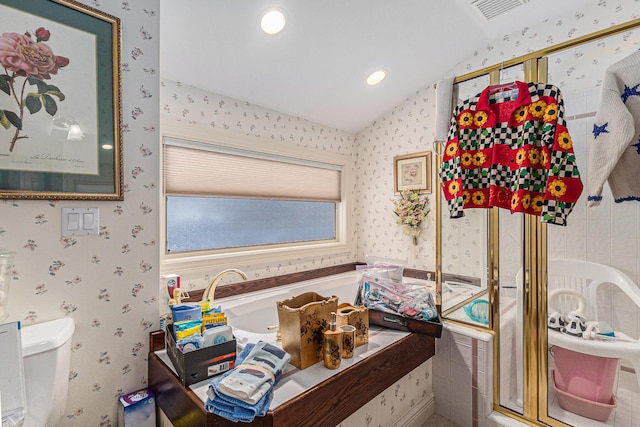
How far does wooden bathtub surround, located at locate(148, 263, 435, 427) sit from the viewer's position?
1007mm

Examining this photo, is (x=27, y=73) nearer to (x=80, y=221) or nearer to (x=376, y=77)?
(x=80, y=221)

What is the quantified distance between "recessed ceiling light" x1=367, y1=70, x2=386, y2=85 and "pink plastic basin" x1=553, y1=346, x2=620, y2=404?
2.15 metres

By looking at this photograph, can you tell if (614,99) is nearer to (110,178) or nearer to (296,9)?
(296,9)

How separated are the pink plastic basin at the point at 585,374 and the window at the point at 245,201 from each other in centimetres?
192

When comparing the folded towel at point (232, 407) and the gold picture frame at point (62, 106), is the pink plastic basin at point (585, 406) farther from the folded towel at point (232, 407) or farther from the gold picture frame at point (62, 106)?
the gold picture frame at point (62, 106)

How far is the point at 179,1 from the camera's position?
1.59m

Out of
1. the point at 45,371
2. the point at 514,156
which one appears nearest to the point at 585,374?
the point at 514,156

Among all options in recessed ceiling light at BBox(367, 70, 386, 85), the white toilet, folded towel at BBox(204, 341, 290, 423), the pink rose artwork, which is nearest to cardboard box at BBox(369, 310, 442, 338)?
folded towel at BBox(204, 341, 290, 423)

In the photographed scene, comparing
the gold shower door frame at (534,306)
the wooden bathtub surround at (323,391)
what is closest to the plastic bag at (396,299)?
the wooden bathtub surround at (323,391)

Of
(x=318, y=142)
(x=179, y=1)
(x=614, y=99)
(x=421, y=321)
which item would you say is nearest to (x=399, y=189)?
(x=318, y=142)

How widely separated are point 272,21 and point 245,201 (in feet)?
4.42

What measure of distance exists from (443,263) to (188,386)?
144 centimetres

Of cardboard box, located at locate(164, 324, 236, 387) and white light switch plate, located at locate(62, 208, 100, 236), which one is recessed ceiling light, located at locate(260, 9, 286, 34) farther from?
cardboard box, located at locate(164, 324, 236, 387)

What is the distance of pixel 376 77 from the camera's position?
8.29ft
